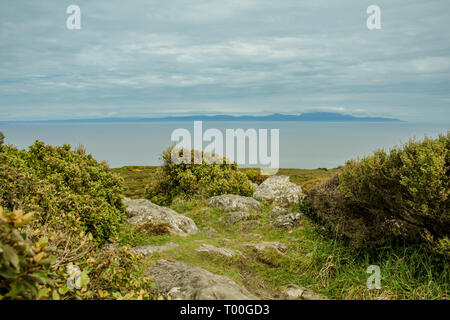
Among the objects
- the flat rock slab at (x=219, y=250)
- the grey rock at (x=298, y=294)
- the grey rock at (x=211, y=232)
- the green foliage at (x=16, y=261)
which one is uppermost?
the green foliage at (x=16, y=261)

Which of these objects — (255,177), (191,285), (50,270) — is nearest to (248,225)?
(191,285)

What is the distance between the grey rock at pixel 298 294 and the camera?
620 cm

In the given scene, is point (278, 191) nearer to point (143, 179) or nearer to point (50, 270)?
point (50, 270)

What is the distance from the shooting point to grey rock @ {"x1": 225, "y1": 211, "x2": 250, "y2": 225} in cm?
1282

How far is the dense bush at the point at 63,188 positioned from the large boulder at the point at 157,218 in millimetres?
588

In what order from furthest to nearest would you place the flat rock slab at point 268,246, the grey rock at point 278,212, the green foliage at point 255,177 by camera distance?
the green foliage at point 255,177, the grey rock at point 278,212, the flat rock slab at point 268,246

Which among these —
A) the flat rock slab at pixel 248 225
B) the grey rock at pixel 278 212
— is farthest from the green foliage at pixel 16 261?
the grey rock at pixel 278 212

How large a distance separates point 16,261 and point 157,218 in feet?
25.4

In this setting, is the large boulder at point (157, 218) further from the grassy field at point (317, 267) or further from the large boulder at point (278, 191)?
the large boulder at point (278, 191)

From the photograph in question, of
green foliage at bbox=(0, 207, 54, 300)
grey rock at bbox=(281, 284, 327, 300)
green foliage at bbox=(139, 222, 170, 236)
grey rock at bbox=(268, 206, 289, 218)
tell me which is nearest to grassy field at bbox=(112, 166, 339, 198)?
green foliage at bbox=(139, 222, 170, 236)

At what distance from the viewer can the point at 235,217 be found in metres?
13.0
